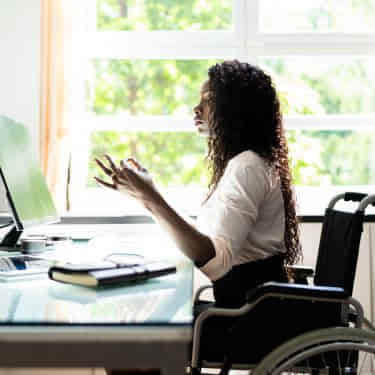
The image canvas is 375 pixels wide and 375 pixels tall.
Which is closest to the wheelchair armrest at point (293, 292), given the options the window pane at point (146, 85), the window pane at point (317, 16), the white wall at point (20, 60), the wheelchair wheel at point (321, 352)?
the wheelchair wheel at point (321, 352)

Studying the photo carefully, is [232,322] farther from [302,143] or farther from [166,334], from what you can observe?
[302,143]

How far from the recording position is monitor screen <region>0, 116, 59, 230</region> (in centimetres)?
175

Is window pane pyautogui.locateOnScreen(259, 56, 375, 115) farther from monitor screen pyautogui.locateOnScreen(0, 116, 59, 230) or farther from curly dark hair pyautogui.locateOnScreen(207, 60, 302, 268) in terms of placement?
monitor screen pyautogui.locateOnScreen(0, 116, 59, 230)

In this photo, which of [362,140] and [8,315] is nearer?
[8,315]

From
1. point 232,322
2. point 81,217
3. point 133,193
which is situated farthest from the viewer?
point 81,217

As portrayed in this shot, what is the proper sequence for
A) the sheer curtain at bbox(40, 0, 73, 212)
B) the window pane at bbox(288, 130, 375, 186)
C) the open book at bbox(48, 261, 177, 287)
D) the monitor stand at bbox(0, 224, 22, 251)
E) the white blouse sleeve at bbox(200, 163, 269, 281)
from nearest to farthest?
the open book at bbox(48, 261, 177, 287), the white blouse sleeve at bbox(200, 163, 269, 281), the monitor stand at bbox(0, 224, 22, 251), the sheer curtain at bbox(40, 0, 73, 212), the window pane at bbox(288, 130, 375, 186)

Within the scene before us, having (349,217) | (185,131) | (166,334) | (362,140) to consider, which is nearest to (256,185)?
(349,217)

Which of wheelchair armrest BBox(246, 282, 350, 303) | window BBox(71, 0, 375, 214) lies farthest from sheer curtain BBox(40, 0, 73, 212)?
wheelchair armrest BBox(246, 282, 350, 303)

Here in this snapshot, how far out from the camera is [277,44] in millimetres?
3357

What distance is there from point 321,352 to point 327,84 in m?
2.21

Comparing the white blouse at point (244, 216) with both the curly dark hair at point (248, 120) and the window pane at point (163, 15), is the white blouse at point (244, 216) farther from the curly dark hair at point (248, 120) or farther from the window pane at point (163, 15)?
the window pane at point (163, 15)

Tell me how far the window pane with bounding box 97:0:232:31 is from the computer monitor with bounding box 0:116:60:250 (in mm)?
1499

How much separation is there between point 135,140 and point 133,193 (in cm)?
181

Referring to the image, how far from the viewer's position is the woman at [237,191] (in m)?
1.62
